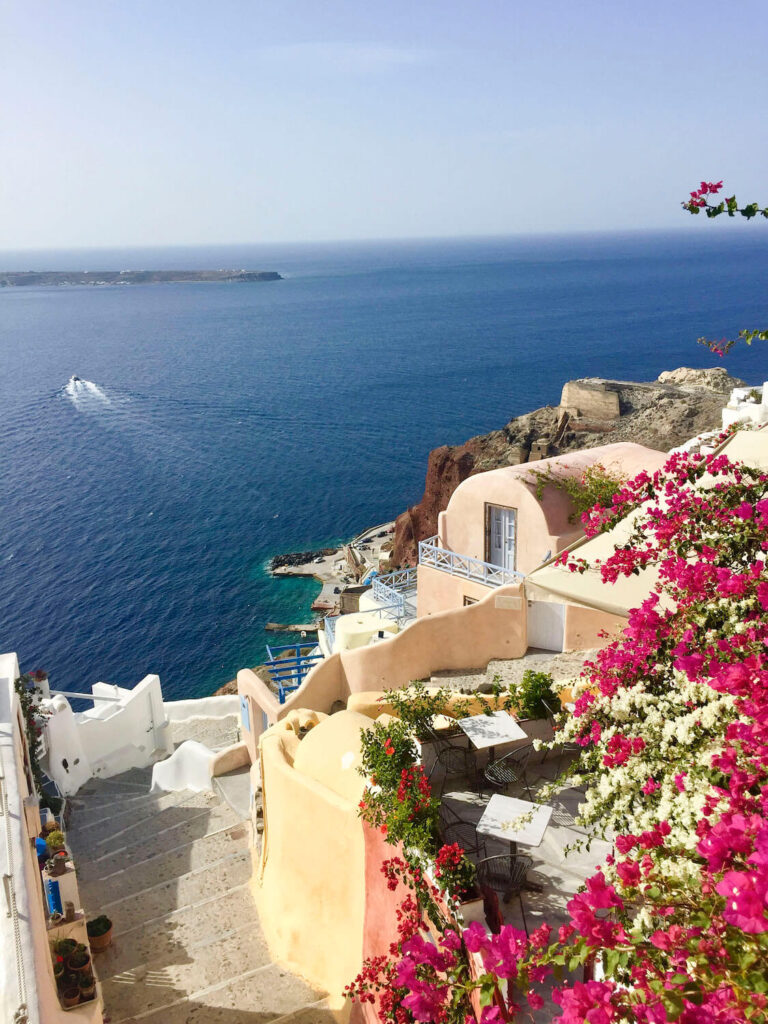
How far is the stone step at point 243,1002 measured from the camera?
10.9 m

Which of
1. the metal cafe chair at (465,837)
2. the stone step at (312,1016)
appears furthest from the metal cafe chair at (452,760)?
the stone step at (312,1016)

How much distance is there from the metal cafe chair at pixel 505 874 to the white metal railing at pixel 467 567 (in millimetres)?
9691

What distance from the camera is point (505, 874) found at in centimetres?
796

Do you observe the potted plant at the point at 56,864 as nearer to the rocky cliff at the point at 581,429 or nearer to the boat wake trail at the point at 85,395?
the rocky cliff at the point at 581,429

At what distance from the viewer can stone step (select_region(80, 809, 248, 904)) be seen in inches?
597

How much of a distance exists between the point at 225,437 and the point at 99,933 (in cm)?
7582

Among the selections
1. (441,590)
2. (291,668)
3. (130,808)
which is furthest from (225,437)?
(441,590)

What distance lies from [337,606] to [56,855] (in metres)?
33.9

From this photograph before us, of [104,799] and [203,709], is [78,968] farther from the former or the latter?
[203,709]

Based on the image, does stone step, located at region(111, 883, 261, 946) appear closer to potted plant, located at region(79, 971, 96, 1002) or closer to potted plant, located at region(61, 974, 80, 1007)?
potted plant, located at region(79, 971, 96, 1002)

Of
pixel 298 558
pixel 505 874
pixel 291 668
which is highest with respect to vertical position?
pixel 505 874

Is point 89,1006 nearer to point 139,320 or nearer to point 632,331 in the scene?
point 632,331

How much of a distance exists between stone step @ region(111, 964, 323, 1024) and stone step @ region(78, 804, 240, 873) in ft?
15.8

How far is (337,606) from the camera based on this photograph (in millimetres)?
46188
